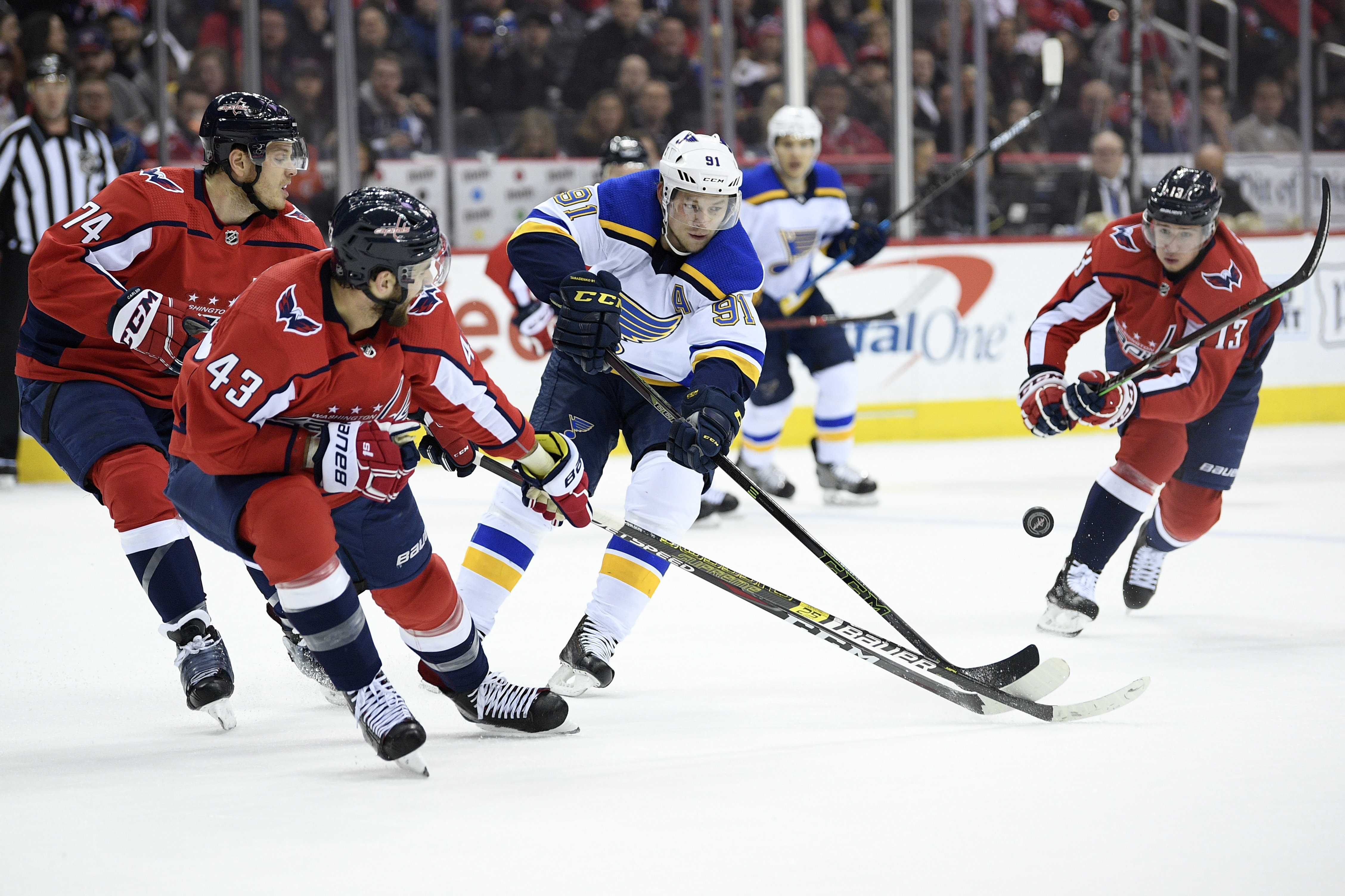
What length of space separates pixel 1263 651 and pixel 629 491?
145 centimetres

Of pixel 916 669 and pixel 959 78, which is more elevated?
pixel 959 78

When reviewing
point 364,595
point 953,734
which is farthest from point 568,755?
point 364,595

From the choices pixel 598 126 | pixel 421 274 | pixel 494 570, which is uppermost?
pixel 598 126

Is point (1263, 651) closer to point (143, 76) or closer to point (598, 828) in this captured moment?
point (598, 828)

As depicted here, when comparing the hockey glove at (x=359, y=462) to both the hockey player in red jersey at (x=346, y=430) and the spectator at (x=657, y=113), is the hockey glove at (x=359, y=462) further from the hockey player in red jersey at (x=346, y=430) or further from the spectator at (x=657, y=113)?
the spectator at (x=657, y=113)

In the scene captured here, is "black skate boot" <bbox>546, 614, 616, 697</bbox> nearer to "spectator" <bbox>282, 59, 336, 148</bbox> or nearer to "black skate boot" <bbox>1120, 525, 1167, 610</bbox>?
"black skate boot" <bbox>1120, 525, 1167, 610</bbox>

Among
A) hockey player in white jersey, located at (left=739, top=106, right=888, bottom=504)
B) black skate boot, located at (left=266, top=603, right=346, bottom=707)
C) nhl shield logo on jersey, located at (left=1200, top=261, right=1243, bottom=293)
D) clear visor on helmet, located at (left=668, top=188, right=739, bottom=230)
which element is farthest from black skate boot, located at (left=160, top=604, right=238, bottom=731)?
hockey player in white jersey, located at (left=739, top=106, right=888, bottom=504)

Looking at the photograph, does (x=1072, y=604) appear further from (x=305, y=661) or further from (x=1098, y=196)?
(x=1098, y=196)

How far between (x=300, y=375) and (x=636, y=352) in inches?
39.2

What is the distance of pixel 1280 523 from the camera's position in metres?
5.18

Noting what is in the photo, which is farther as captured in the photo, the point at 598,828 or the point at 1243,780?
the point at 1243,780

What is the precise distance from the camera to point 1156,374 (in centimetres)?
360

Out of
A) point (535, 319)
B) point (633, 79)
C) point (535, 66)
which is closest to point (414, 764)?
point (535, 319)

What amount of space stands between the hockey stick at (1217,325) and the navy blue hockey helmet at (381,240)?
1.77 m
